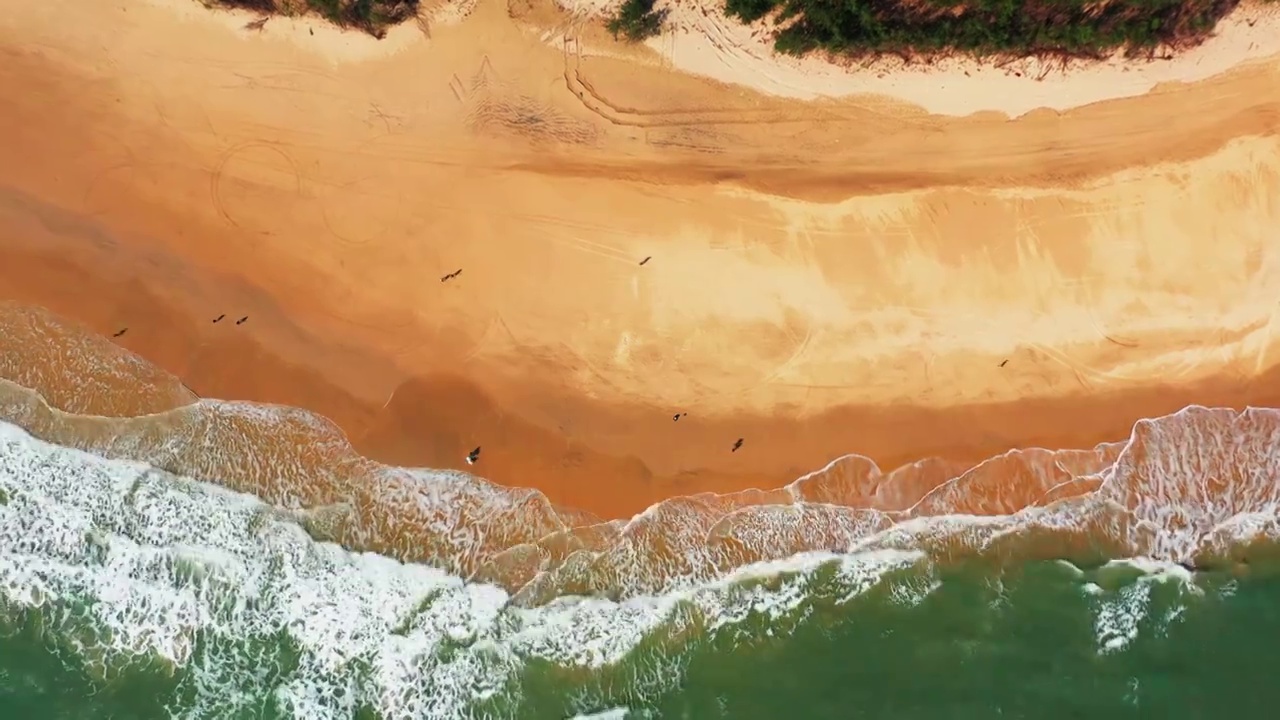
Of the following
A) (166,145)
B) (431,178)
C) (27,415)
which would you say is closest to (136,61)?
(166,145)

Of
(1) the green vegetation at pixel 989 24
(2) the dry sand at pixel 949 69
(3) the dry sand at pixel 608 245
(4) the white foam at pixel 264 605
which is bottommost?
(4) the white foam at pixel 264 605

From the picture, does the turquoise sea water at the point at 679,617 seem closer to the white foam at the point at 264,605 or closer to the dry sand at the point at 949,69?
the white foam at the point at 264,605

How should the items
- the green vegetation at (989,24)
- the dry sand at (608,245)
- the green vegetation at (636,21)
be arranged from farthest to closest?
1. the dry sand at (608,245)
2. the green vegetation at (636,21)
3. the green vegetation at (989,24)

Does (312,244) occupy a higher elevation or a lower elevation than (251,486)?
higher

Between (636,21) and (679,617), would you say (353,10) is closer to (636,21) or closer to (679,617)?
(636,21)

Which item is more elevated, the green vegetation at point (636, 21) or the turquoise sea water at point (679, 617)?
the green vegetation at point (636, 21)

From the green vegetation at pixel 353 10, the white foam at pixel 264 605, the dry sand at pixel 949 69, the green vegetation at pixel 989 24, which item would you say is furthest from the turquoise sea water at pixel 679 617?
the green vegetation at pixel 353 10

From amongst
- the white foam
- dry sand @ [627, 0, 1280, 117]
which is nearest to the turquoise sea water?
the white foam

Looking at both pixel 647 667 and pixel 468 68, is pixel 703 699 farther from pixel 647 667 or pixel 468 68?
pixel 468 68
